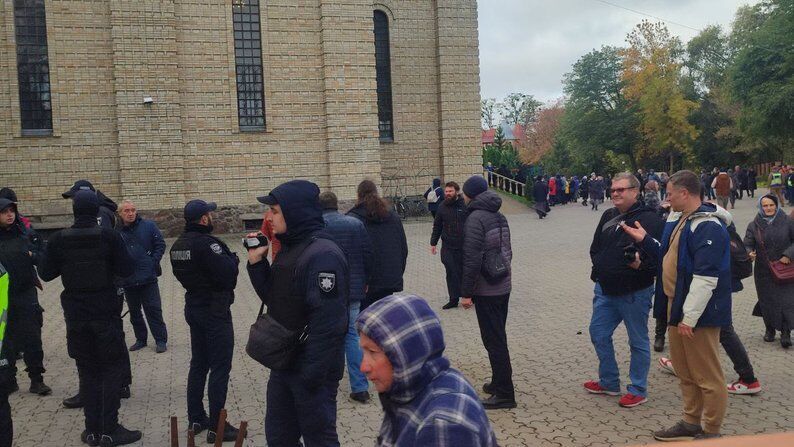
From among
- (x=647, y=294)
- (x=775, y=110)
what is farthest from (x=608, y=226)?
(x=775, y=110)

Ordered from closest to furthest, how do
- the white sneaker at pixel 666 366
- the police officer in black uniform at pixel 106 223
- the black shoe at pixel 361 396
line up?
the black shoe at pixel 361 396 < the police officer in black uniform at pixel 106 223 < the white sneaker at pixel 666 366

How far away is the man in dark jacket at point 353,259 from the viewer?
23.1ft

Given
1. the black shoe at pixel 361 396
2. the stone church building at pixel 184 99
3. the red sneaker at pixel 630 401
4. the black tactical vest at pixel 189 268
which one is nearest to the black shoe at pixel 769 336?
the red sneaker at pixel 630 401

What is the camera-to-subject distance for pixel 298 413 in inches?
174

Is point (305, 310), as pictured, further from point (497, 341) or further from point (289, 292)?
point (497, 341)

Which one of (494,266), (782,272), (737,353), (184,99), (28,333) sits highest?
(184,99)

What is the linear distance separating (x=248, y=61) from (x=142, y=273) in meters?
15.6

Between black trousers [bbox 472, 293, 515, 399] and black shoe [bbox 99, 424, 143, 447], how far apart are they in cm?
321

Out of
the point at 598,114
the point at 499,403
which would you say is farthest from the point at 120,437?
the point at 598,114

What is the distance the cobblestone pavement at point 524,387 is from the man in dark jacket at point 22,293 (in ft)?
1.36

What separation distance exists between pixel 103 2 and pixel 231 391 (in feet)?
58.6

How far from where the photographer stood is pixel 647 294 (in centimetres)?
650

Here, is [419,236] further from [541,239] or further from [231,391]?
[231,391]

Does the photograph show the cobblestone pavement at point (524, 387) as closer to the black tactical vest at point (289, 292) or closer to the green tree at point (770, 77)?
the black tactical vest at point (289, 292)
